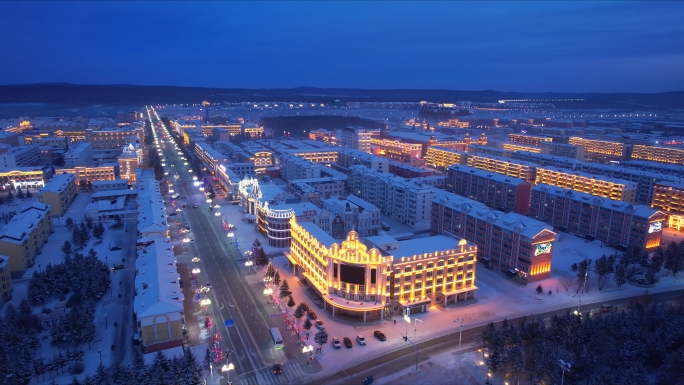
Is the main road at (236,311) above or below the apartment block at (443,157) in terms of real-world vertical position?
below

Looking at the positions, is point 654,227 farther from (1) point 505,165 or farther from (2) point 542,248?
(1) point 505,165

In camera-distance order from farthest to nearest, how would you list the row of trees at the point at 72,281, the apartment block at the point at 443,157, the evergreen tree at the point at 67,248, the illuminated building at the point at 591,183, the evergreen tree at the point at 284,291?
the apartment block at the point at 443,157 → the illuminated building at the point at 591,183 → the evergreen tree at the point at 67,248 → the evergreen tree at the point at 284,291 → the row of trees at the point at 72,281

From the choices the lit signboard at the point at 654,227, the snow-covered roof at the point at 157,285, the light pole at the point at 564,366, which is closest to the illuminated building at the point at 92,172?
the snow-covered roof at the point at 157,285

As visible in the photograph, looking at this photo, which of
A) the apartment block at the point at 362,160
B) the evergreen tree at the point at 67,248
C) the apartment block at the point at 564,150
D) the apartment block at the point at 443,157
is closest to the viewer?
the evergreen tree at the point at 67,248

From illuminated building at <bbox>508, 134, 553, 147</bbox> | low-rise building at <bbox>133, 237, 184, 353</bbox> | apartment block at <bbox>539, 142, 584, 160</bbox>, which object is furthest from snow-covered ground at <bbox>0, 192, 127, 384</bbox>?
illuminated building at <bbox>508, 134, 553, 147</bbox>

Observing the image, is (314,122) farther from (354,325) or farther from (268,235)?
(354,325)

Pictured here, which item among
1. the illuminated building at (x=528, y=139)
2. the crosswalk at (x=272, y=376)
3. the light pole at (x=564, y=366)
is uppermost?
the illuminated building at (x=528, y=139)

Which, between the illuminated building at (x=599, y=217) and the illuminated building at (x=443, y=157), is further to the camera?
the illuminated building at (x=443, y=157)

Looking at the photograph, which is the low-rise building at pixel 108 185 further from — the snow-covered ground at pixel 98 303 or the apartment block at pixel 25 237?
the apartment block at pixel 25 237
